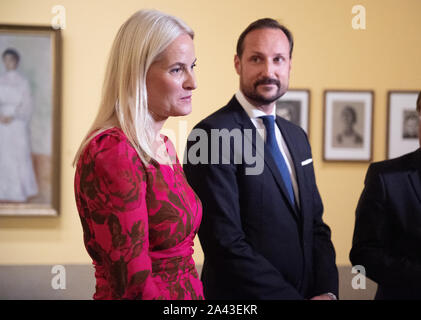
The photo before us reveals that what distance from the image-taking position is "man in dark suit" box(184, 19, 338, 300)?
120 centimetres

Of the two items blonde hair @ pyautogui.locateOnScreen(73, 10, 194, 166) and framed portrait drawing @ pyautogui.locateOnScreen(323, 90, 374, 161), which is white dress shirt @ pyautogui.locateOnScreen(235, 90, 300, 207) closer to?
blonde hair @ pyautogui.locateOnScreen(73, 10, 194, 166)

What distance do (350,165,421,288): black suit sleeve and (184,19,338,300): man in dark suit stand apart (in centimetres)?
13

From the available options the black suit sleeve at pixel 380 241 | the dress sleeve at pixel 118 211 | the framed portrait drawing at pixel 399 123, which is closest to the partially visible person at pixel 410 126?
the framed portrait drawing at pixel 399 123

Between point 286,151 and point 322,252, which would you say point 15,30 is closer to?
point 286,151

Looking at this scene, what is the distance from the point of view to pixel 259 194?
4.06ft

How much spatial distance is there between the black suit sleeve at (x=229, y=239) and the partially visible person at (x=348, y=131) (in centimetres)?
79

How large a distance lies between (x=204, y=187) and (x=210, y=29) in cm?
74

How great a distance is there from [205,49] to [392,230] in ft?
3.09

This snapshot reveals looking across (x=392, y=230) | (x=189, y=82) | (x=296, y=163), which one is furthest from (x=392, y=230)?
(x=189, y=82)

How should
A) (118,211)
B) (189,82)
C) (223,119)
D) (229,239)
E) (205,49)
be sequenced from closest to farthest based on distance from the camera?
(118,211) < (189,82) < (229,239) < (223,119) < (205,49)

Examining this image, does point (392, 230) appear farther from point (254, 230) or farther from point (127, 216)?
point (127, 216)

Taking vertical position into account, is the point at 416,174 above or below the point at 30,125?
below

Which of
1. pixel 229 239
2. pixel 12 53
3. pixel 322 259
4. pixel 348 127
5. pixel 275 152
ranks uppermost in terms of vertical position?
pixel 12 53

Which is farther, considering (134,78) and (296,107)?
(296,107)
